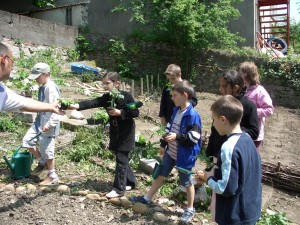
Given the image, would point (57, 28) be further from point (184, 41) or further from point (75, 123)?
point (75, 123)

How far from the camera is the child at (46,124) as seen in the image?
445cm

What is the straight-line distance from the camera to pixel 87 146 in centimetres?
573

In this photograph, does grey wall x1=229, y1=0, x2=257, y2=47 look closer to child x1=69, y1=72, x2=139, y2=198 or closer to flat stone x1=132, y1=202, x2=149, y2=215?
child x1=69, y1=72, x2=139, y2=198

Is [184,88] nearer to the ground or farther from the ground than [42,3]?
nearer to the ground

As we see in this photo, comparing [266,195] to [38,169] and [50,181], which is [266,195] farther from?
[38,169]

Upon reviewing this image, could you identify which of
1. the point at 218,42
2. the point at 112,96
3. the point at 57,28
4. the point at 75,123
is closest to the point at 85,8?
the point at 57,28

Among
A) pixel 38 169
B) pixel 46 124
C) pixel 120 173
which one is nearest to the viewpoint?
pixel 120 173

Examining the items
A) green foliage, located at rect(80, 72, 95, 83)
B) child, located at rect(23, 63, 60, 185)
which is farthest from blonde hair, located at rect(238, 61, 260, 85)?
green foliage, located at rect(80, 72, 95, 83)

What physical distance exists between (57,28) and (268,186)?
427 inches

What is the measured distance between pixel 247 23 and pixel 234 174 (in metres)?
12.4

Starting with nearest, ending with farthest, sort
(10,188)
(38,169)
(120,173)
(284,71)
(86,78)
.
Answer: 1. (120,173)
2. (10,188)
3. (38,169)
4. (86,78)
5. (284,71)

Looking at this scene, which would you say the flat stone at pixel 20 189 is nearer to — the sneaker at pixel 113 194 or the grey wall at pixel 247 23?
the sneaker at pixel 113 194

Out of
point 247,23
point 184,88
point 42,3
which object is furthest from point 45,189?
point 42,3

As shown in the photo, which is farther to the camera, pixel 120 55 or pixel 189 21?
pixel 120 55
